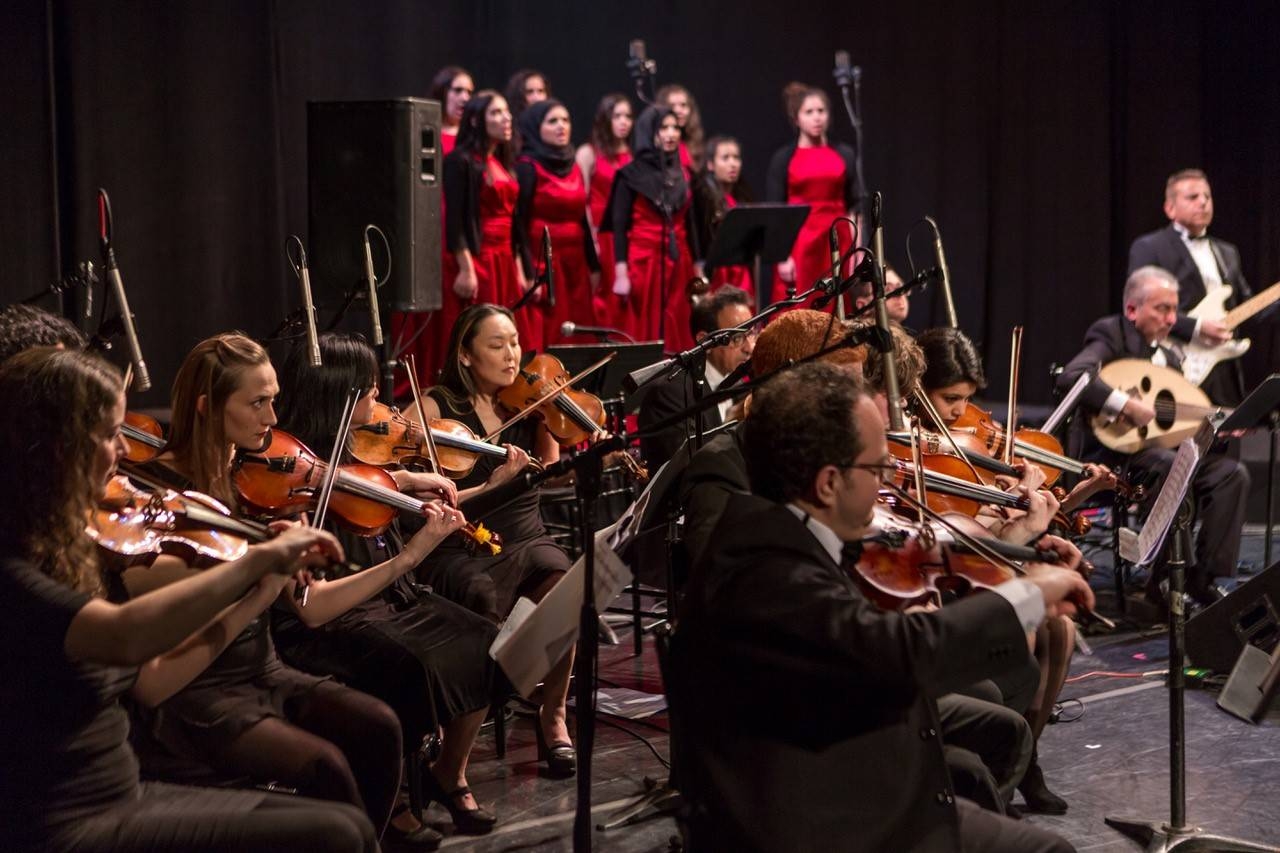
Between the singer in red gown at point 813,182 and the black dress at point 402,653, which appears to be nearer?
the black dress at point 402,653

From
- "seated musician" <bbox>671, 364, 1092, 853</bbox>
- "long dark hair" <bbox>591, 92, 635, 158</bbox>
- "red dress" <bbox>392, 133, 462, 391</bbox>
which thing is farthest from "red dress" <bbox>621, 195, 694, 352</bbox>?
"seated musician" <bbox>671, 364, 1092, 853</bbox>

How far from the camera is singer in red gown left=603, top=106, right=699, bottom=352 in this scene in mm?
8391

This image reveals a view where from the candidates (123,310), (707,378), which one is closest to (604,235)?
(707,378)

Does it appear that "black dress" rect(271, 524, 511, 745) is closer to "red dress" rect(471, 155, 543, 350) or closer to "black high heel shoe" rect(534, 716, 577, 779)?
"black high heel shoe" rect(534, 716, 577, 779)

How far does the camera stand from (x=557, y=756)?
13.3 feet

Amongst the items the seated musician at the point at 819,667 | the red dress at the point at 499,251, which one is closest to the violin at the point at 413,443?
the seated musician at the point at 819,667

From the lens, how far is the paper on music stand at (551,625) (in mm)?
2512

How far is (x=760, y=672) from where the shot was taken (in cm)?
215

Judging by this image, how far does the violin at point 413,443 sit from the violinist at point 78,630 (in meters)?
1.75

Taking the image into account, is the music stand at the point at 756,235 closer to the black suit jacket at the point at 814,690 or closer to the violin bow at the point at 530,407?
the violin bow at the point at 530,407

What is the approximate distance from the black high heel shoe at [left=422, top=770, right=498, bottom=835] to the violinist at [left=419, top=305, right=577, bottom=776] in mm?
411

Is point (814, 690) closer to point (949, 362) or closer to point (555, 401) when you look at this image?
point (949, 362)

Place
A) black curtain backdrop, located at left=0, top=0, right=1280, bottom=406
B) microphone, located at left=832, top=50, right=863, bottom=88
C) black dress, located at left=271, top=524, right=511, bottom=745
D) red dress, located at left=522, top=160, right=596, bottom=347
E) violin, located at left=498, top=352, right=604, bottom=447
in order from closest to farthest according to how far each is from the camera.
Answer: black dress, located at left=271, top=524, right=511, bottom=745, violin, located at left=498, top=352, right=604, bottom=447, black curtain backdrop, located at left=0, top=0, right=1280, bottom=406, red dress, located at left=522, top=160, right=596, bottom=347, microphone, located at left=832, top=50, right=863, bottom=88

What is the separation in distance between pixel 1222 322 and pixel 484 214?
391cm
